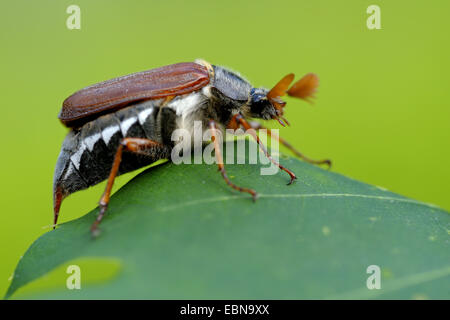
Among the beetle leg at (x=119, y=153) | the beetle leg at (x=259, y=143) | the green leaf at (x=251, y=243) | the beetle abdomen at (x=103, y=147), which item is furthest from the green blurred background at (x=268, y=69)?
the green leaf at (x=251, y=243)

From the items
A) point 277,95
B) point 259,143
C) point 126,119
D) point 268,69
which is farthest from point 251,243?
point 268,69

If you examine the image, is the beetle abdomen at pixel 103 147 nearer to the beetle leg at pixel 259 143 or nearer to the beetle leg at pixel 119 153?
the beetle leg at pixel 119 153

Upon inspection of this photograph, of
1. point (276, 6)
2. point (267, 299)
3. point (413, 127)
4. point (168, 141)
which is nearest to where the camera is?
point (267, 299)

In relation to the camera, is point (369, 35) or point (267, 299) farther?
point (369, 35)

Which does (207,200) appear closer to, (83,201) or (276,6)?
(83,201)

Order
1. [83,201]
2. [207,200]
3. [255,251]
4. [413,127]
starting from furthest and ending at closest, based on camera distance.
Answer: [413,127]
[83,201]
[207,200]
[255,251]

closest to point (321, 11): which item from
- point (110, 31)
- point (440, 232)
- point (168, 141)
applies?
point (110, 31)
